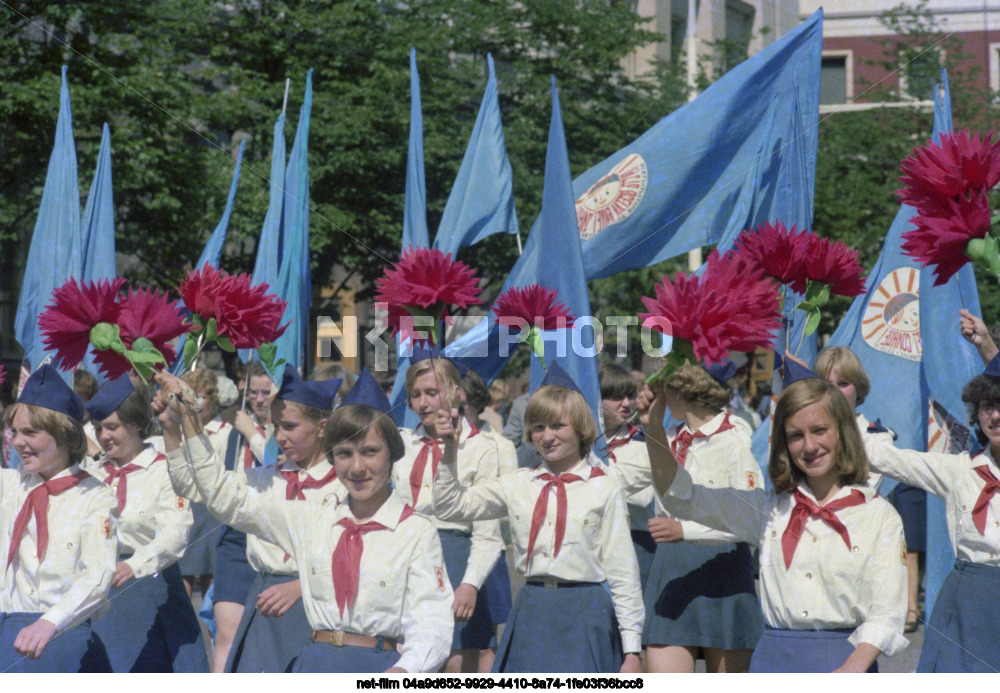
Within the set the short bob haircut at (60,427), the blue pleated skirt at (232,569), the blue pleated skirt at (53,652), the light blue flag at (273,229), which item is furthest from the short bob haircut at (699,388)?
the light blue flag at (273,229)

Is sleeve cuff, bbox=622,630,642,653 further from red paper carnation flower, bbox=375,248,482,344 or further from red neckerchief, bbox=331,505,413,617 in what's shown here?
red paper carnation flower, bbox=375,248,482,344

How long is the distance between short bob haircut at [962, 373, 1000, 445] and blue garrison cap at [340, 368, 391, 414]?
5.80 ft

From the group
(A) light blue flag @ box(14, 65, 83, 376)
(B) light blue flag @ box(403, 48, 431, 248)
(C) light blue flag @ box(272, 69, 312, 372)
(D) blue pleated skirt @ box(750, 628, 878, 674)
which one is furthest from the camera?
(A) light blue flag @ box(14, 65, 83, 376)

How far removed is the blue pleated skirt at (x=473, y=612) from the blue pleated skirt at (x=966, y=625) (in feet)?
5.40

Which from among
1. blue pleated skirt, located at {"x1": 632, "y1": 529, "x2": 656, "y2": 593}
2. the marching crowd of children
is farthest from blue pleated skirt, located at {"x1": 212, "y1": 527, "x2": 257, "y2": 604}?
blue pleated skirt, located at {"x1": 632, "y1": 529, "x2": 656, "y2": 593}

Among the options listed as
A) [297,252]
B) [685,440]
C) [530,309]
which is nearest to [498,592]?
[685,440]

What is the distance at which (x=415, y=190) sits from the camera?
18.2ft

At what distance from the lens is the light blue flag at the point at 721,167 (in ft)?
15.1

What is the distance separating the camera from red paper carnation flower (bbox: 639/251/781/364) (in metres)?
2.87

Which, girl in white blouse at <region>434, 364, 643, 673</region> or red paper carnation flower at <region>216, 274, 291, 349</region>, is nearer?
girl in white blouse at <region>434, 364, 643, 673</region>

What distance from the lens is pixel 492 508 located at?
3697 mm

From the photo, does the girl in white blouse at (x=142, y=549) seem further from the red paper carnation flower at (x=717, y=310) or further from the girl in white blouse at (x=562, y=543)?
the red paper carnation flower at (x=717, y=310)
